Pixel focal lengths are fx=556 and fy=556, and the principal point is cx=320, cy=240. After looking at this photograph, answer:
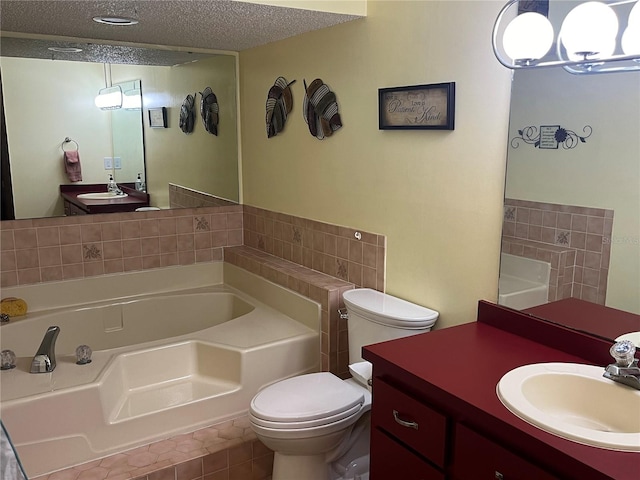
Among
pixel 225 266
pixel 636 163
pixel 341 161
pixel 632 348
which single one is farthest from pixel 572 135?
pixel 225 266

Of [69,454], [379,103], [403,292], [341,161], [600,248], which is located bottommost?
[69,454]

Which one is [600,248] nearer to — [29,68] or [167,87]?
[167,87]

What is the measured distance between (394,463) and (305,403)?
19.8 inches

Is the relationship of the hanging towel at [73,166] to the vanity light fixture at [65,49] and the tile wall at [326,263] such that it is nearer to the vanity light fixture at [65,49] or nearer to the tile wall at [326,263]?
the vanity light fixture at [65,49]

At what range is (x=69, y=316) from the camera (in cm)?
323

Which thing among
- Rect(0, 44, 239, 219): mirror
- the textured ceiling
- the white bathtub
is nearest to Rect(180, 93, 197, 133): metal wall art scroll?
Rect(0, 44, 239, 219): mirror

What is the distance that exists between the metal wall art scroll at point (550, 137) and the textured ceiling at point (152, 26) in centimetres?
109

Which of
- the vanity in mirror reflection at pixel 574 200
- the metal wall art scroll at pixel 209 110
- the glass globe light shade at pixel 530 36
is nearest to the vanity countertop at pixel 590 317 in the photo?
the vanity in mirror reflection at pixel 574 200

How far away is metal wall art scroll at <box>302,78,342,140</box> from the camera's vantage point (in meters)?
2.85

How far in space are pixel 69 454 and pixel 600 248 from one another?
2131 mm

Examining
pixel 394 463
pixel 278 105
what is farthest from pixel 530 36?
pixel 278 105

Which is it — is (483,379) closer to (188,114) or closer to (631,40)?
(631,40)

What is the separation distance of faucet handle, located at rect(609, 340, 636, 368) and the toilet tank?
2.79 ft

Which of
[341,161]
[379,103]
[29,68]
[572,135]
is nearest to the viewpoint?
[572,135]
